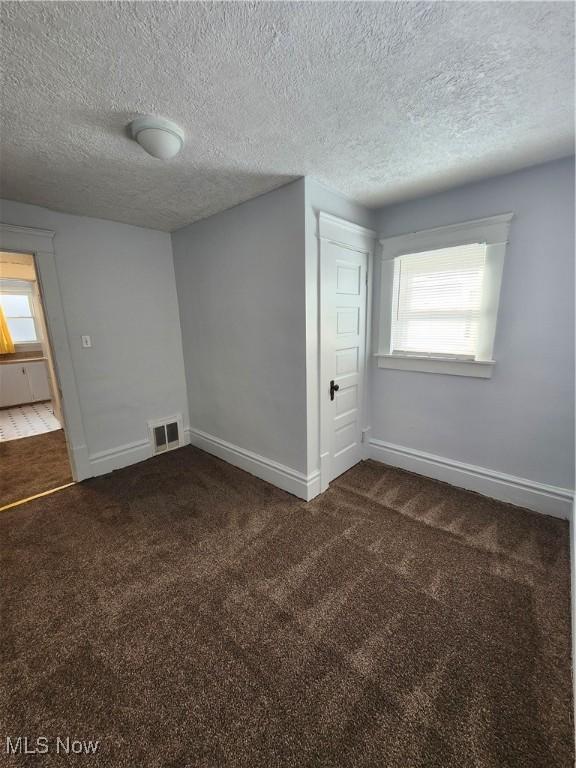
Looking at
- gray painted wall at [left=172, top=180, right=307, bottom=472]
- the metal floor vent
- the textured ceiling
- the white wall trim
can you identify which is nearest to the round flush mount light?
the textured ceiling

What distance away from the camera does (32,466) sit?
127 inches

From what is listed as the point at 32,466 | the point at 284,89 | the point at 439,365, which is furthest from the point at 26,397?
the point at 439,365

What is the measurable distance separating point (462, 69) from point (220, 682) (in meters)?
2.71

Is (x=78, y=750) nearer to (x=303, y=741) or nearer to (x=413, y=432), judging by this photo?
(x=303, y=741)

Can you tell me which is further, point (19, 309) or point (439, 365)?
point (19, 309)

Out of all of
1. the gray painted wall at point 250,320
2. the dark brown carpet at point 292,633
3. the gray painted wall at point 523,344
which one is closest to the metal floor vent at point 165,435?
the gray painted wall at point 250,320

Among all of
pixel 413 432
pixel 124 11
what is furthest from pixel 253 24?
pixel 413 432

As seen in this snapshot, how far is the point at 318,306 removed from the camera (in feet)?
7.73

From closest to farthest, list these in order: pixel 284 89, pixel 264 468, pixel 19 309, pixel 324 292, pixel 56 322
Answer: pixel 284 89, pixel 324 292, pixel 56 322, pixel 264 468, pixel 19 309

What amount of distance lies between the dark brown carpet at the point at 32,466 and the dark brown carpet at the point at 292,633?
1.18ft

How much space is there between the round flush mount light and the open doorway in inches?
73.3

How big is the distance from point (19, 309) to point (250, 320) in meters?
5.73

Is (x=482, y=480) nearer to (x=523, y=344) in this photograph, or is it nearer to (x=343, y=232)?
(x=523, y=344)

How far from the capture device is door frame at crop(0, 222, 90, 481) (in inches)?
95.0
